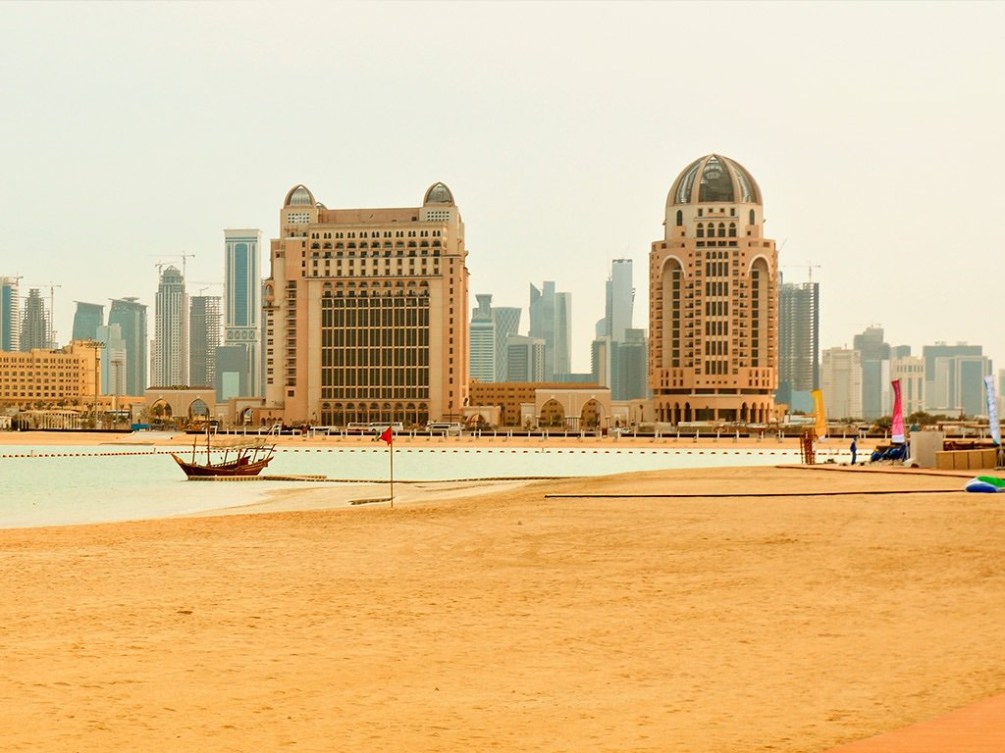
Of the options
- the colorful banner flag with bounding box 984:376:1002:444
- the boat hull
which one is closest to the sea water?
the boat hull

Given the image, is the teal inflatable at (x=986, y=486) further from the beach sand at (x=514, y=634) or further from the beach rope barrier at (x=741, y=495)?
the beach sand at (x=514, y=634)

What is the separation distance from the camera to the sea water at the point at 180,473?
52906 mm

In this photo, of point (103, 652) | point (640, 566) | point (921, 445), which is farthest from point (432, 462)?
point (103, 652)

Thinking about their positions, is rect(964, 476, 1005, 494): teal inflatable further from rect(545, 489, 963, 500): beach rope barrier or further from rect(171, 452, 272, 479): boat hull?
rect(171, 452, 272, 479): boat hull

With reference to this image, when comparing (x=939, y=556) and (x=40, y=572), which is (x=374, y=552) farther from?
(x=939, y=556)

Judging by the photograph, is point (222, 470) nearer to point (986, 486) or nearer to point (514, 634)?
point (986, 486)

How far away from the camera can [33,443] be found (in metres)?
169

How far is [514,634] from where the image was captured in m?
16.8

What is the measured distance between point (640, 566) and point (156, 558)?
36.9 feet

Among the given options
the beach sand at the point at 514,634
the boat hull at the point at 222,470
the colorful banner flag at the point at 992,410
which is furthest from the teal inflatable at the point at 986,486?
the boat hull at the point at 222,470

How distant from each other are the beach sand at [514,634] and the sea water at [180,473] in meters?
22.6

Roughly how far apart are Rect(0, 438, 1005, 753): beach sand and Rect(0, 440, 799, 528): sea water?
2263 centimetres

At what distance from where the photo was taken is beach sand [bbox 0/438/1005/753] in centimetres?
1191

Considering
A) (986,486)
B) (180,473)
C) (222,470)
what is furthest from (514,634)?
(180,473)
